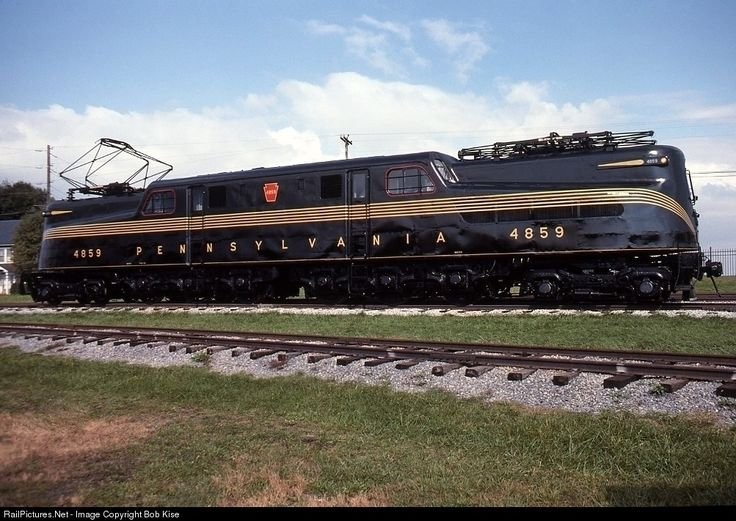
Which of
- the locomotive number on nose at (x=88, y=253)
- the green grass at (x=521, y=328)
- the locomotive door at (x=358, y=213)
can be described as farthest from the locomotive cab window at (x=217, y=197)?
the locomotive number on nose at (x=88, y=253)

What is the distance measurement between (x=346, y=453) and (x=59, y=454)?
2.46 meters

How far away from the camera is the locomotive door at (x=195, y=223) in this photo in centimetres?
1947

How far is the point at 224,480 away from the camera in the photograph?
4.67m

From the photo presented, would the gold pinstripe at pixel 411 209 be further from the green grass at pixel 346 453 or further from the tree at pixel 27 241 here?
the tree at pixel 27 241

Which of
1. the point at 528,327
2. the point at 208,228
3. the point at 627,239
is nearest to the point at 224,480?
the point at 528,327

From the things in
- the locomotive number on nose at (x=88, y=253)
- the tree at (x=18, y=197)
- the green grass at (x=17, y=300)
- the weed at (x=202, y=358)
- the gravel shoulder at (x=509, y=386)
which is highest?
the tree at (x=18, y=197)

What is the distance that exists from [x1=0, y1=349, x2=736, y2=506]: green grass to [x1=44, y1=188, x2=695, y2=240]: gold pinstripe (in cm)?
902

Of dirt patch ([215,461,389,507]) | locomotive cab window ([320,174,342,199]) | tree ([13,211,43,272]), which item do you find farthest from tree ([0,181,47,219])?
dirt patch ([215,461,389,507])

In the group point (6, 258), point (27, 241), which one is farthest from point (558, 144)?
point (6, 258)

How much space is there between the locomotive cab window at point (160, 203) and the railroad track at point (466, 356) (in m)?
7.98

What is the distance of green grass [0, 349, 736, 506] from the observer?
4.39m

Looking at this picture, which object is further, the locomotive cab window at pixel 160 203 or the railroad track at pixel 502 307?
the locomotive cab window at pixel 160 203

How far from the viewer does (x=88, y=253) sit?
21.7 meters

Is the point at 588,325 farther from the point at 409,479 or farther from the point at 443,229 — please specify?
the point at 409,479
